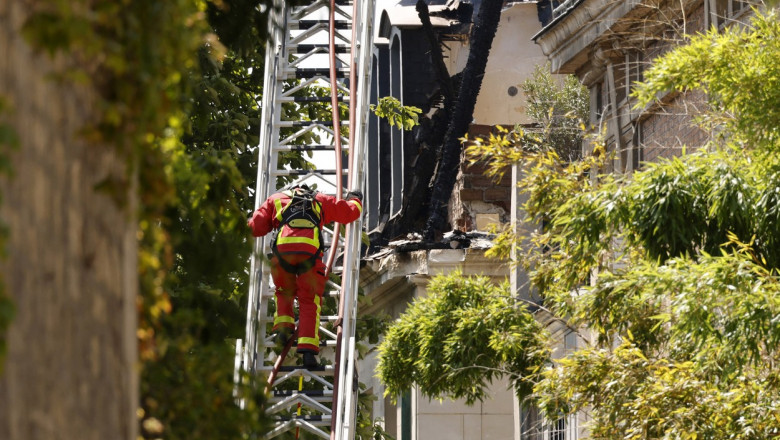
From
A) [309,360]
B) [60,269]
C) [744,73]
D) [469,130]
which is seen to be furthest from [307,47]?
[60,269]

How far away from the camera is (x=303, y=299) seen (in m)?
10.9

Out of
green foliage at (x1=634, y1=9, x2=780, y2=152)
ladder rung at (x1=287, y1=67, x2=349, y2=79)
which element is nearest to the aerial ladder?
ladder rung at (x1=287, y1=67, x2=349, y2=79)

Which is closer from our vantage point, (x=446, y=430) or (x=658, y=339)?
(x=658, y=339)

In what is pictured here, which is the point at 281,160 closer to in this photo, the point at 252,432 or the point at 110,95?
the point at 252,432

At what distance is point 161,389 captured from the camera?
12.7 ft

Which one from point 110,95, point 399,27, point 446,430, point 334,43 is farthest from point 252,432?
point 399,27

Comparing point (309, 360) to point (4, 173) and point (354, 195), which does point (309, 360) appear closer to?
point (354, 195)

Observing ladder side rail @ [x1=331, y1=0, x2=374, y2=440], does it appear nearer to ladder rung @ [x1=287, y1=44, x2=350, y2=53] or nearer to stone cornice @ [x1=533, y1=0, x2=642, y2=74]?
ladder rung @ [x1=287, y1=44, x2=350, y2=53]

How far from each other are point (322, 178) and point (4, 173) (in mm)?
9422

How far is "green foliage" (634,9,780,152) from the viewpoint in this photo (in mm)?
8406

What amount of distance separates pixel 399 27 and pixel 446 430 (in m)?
6.92

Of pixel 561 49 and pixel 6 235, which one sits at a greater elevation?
pixel 561 49

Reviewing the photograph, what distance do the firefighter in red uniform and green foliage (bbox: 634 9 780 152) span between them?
2.93m

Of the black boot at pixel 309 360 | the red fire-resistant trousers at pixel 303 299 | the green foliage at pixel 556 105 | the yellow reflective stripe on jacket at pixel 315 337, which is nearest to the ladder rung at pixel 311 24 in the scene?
the red fire-resistant trousers at pixel 303 299
